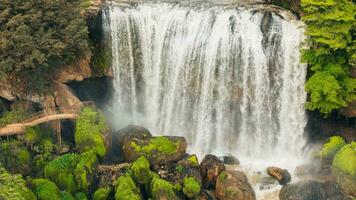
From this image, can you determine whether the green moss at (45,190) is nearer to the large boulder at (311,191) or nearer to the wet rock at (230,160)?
the wet rock at (230,160)

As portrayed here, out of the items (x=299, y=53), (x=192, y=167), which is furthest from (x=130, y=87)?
(x=299, y=53)

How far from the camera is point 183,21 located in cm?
3184

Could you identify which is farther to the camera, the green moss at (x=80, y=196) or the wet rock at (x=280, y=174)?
the wet rock at (x=280, y=174)

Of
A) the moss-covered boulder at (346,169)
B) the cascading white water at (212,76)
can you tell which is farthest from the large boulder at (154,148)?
the moss-covered boulder at (346,169)

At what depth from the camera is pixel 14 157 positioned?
87.0 ft

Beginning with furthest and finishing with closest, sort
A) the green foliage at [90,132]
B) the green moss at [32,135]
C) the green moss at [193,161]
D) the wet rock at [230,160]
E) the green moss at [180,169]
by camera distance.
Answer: the wet rock at [230,160] → the green foliage at [90,132] → the green moss at [193,161] → the green moss at [32,135] → the green moss at [180,169]

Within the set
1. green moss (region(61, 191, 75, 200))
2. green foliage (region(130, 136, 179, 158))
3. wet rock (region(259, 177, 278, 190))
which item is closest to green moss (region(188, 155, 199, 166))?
green foliage (region(130, 136, 179, 158))

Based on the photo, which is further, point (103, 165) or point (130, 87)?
point (130, 87)

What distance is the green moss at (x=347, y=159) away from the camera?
2628 centimetres

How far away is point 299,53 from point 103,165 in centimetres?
1210

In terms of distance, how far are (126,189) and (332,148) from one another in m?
10.8

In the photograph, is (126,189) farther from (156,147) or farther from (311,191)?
(311,191)

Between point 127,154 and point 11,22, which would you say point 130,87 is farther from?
point 11,22

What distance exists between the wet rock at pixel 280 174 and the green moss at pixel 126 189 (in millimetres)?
7317
